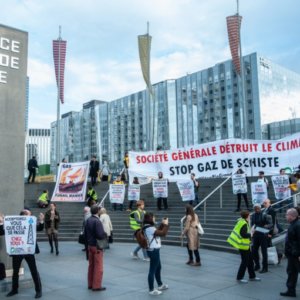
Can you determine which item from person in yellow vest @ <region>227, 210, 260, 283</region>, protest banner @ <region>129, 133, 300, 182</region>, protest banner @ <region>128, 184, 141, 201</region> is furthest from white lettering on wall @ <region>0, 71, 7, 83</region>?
protest banner @ <region>129, 133, 300, 182</region>

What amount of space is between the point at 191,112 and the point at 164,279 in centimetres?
9819

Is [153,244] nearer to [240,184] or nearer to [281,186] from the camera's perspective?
[281,186]

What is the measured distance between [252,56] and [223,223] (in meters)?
82.8

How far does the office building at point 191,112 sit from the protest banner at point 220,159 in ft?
186

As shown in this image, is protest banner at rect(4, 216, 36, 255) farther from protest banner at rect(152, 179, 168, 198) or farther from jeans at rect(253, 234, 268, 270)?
protest banner at rect(152, 179, 168, 198)

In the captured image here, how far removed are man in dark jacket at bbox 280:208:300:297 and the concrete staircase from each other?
15.8ft

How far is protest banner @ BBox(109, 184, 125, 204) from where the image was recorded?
57.5 ft

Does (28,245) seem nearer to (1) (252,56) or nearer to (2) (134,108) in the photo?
(1) (252,56)

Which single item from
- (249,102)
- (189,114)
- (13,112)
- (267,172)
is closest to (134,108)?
(189,114)

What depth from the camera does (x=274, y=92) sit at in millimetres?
94688

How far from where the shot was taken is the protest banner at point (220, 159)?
16.8 meters

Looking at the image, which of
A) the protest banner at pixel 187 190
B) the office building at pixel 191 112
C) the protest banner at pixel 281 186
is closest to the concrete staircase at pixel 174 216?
the protest banner at pixel 187 190

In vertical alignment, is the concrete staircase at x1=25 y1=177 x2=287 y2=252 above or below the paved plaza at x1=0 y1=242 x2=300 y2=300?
above

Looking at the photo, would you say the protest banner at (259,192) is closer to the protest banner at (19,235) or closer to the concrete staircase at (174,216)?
the concrete staircase at (174,216)
